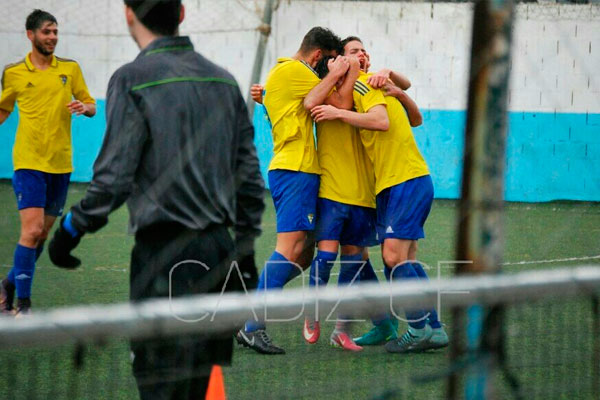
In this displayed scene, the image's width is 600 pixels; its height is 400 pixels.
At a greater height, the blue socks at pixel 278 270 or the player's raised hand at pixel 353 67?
the player's raised hand at pixel 353 67

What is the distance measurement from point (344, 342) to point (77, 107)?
7.72ft

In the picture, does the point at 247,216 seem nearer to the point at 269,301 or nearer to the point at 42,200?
the point at 269,301

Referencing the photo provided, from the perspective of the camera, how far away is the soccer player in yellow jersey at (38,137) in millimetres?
5914

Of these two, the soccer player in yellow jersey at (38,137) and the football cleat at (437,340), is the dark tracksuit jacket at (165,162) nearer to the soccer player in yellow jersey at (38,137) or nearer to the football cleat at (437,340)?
the football cleat at (437,340)

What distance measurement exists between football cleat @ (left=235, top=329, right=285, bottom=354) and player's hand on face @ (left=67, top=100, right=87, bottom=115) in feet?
6.39

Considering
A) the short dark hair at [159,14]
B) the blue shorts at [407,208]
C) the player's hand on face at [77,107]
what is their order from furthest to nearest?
1. the player's hand on face at [77,107]
2. the blue shorts at [407,208]
3. the short dark hair at [159,14]

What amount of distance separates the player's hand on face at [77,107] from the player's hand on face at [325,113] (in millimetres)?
1757

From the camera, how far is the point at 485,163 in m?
2.22

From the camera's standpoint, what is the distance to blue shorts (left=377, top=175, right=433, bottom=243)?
5.12 m

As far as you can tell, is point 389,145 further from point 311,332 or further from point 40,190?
point 40,190

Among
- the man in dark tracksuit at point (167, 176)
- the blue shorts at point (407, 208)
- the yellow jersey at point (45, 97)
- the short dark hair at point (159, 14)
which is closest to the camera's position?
the man in dark tracksuit at point (167, 176)

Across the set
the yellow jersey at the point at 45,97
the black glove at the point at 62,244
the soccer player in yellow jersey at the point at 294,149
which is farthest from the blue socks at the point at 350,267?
the black glove at the point at 62,244

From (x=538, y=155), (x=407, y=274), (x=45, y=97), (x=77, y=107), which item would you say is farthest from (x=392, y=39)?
(x=407, y=274)

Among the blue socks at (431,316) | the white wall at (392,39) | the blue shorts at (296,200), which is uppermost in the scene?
the white wall at (392,39)
